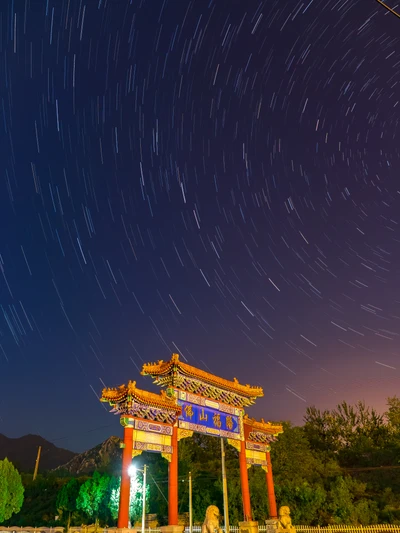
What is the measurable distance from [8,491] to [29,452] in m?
167

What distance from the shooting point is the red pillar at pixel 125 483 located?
16.4 metres

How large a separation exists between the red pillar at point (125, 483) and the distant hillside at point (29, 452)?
16400 centimetres

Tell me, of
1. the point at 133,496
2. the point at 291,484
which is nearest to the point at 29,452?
the point at 133,496

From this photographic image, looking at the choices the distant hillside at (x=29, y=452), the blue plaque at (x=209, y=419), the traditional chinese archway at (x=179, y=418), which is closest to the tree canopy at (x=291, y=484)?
the traditional chinese archway at (x=179, y=418)

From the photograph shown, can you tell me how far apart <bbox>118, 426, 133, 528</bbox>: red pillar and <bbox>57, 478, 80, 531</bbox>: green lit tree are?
20.5m

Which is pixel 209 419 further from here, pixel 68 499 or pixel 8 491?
pixel 8 491

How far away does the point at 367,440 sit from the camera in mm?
39312

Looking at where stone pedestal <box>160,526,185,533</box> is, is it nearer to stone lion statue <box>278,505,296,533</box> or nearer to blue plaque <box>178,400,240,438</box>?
blue plaque <box>178,400,240,438</box>

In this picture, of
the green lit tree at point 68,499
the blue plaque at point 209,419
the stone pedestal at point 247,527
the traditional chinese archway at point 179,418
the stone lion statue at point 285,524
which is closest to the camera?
the stone lion statue at point 285,524

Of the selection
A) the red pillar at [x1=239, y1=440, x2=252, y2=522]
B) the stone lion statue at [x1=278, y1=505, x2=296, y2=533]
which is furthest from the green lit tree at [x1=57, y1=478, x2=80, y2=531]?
the stone lion statue at [x1=278, y1=505, x2=296, y2=533]

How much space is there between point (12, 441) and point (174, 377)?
631 ft

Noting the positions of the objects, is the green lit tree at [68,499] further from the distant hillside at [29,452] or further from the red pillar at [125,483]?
the distant hillside at [29,452]

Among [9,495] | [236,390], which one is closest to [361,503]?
[236,390]

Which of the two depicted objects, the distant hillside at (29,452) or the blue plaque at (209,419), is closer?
the blue plaque at (209,419)
